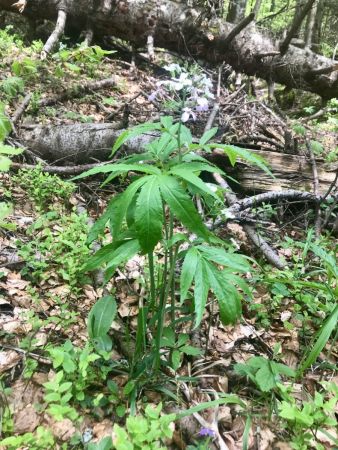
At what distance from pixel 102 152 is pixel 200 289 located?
2.62 meters

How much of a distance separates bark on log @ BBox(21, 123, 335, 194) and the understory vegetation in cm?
40

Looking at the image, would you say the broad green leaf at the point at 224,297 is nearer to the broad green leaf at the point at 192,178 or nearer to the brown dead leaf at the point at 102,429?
the broad green leaf at the point at 192,178

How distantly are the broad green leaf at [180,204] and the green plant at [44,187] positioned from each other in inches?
78.8

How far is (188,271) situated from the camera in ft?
5.23

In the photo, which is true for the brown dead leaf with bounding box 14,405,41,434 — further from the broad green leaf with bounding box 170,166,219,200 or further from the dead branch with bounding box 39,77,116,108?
the dead branch with bounding box 39,77,116,108

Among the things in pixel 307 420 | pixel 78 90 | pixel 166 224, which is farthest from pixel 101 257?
pixel 78 90

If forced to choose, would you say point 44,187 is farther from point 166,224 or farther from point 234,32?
point 234,32

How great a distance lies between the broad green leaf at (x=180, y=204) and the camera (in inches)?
56.9

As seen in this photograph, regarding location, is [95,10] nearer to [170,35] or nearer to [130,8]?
[130,8]

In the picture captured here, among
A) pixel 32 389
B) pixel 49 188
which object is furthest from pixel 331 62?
pixel 32 389

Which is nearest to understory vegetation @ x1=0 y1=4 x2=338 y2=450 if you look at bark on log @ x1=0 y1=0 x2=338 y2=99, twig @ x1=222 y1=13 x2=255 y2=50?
twig @ x1=222 y1=13 x2=255 y2=50

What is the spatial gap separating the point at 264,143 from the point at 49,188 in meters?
2.68

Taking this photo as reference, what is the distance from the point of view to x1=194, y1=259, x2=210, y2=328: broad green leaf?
1.52 m

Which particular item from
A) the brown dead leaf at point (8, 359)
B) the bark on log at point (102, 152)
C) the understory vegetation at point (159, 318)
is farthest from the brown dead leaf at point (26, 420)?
the bark on log at point (102, 152)
